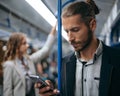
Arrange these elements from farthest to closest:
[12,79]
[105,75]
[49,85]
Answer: [12,79]
[49,85]
[105,75]

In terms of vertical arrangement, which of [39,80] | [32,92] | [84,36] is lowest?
[32,92]

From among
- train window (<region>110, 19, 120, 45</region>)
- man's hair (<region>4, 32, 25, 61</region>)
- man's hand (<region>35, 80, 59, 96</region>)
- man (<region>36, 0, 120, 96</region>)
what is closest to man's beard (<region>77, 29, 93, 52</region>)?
man (<region>36, 0, 120, 96</region>)

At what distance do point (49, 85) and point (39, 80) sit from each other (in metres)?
0.08

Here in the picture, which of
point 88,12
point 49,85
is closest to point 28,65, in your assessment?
point 49,85

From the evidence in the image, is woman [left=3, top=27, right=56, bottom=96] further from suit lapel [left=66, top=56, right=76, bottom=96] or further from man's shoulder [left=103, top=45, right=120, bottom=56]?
man's shoulder [left=103, top=45, right=120, bottom=56]

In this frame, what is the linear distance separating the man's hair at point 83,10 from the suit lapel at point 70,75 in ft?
0.96

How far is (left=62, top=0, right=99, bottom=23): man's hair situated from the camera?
5.21 ft

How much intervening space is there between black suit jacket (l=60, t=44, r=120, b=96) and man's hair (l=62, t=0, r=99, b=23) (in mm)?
220

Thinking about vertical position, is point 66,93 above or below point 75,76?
below

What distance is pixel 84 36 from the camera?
62.8 inches

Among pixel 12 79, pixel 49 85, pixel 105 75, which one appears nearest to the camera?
pixel 105 75

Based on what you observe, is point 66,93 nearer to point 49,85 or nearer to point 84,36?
point 49,85

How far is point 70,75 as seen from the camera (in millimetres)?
1694

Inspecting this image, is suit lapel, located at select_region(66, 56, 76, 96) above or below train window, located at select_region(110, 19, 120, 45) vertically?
below
